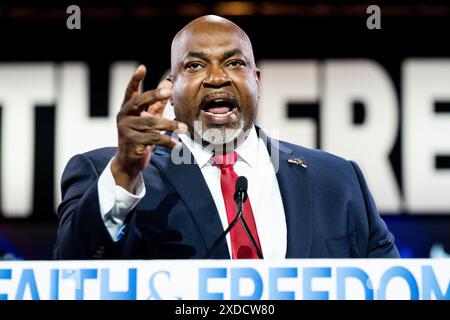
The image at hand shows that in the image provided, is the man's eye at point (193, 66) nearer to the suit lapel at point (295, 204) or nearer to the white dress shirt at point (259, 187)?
the white dress shirt at point (259, 187)

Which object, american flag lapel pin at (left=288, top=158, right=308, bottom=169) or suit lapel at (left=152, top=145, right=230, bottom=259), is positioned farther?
american flag lapel pin at (left=288, top=158, right=308, bottom=169)

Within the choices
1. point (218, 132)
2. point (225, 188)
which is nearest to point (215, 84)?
point (218, 132)

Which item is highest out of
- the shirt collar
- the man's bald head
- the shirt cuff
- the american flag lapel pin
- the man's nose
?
the man's bald head

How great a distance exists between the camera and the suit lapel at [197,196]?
1.78 m

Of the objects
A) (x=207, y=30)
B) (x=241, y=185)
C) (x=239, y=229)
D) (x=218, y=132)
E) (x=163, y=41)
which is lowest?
(x=239, y=229)

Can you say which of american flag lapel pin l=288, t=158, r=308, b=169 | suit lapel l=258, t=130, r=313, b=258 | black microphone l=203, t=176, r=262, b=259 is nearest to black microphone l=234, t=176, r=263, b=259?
black microphone l=203, t=176, r=262, b=259

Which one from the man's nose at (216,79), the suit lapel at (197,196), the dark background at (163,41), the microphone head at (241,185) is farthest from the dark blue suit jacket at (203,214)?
the dark background at (163,41)

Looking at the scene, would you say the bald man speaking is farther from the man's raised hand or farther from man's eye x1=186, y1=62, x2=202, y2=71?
the man's raised hand

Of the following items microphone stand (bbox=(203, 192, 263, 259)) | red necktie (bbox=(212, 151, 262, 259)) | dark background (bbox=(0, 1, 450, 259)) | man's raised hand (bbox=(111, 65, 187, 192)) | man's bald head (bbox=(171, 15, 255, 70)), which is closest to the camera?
man's raised hand (bbox=(111, 65, 187, 192))

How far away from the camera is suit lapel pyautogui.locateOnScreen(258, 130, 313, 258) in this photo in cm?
182

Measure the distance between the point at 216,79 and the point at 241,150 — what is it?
0.65 ft

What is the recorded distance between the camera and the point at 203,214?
1.78 metres

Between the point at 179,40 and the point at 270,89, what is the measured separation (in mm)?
1220

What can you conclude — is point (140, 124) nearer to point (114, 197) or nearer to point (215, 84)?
point (114, 197)
